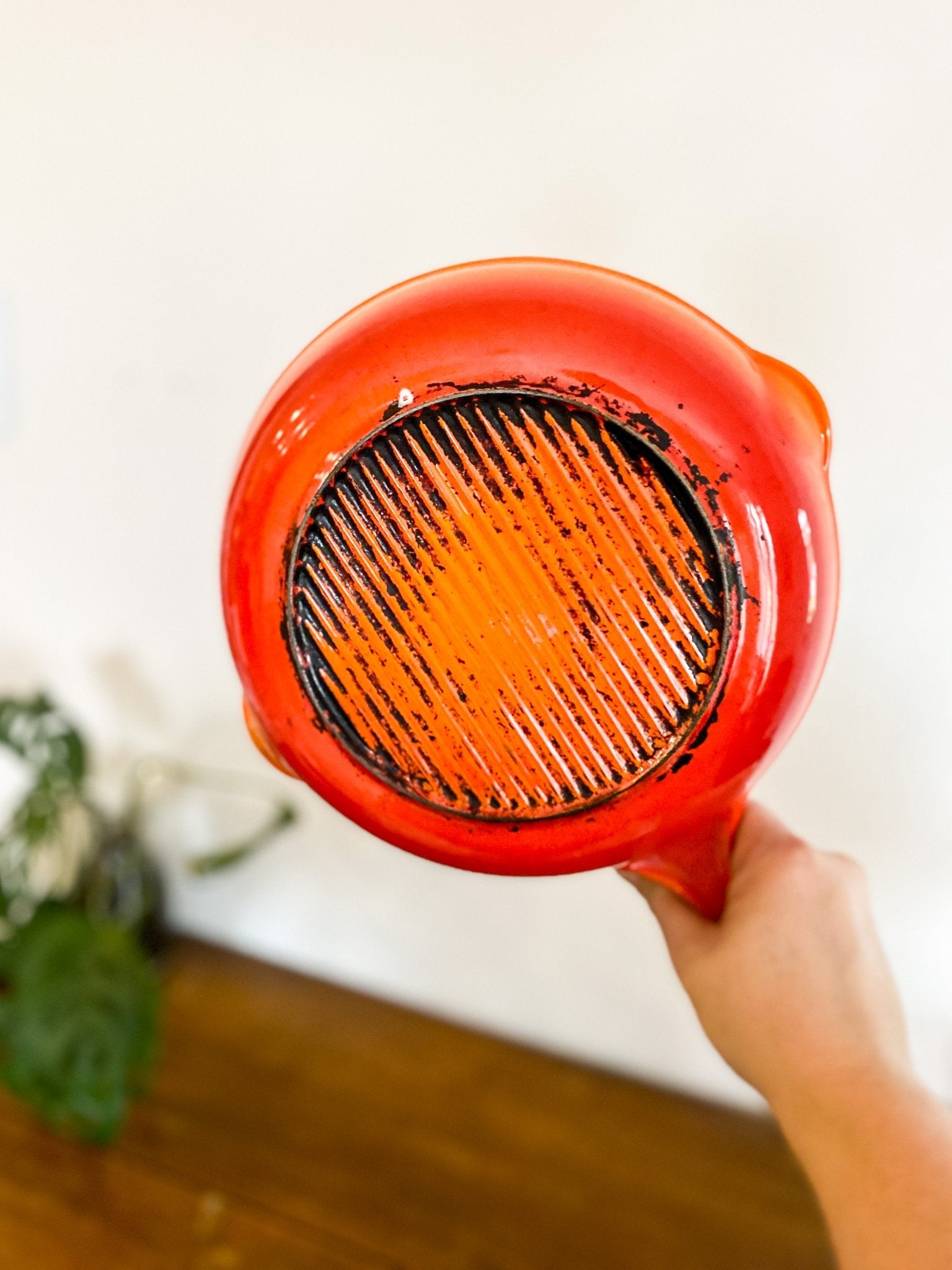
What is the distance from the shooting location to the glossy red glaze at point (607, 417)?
30cm

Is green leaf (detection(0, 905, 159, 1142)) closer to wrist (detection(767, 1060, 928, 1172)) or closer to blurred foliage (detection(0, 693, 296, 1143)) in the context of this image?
blurred foliage (detection(0, 693, 296, 1143))

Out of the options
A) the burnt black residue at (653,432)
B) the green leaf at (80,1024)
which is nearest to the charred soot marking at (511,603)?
the burnt black residue at (653,432)

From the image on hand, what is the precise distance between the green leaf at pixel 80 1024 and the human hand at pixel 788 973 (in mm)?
467

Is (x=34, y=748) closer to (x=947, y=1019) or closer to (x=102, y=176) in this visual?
(x=102, y=176)

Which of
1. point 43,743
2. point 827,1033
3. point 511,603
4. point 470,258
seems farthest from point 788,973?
point 43,743

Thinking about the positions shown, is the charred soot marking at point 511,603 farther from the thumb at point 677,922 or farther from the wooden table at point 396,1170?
the wooden table at point 396,1170

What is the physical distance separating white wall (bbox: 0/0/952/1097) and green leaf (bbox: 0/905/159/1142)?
197 millimetres

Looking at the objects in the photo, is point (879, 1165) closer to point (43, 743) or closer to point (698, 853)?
point (698, 853)

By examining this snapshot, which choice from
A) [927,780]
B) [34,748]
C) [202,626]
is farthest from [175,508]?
[927,780]

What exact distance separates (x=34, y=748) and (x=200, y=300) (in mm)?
410

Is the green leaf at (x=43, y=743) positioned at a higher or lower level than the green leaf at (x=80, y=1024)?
higher

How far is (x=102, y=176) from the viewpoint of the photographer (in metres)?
0.68

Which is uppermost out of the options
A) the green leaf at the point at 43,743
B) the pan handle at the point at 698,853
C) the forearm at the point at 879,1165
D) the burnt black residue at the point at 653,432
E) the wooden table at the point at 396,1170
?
the burnt black residue at the point at 653,432

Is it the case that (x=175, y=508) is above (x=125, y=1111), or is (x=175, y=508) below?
above
